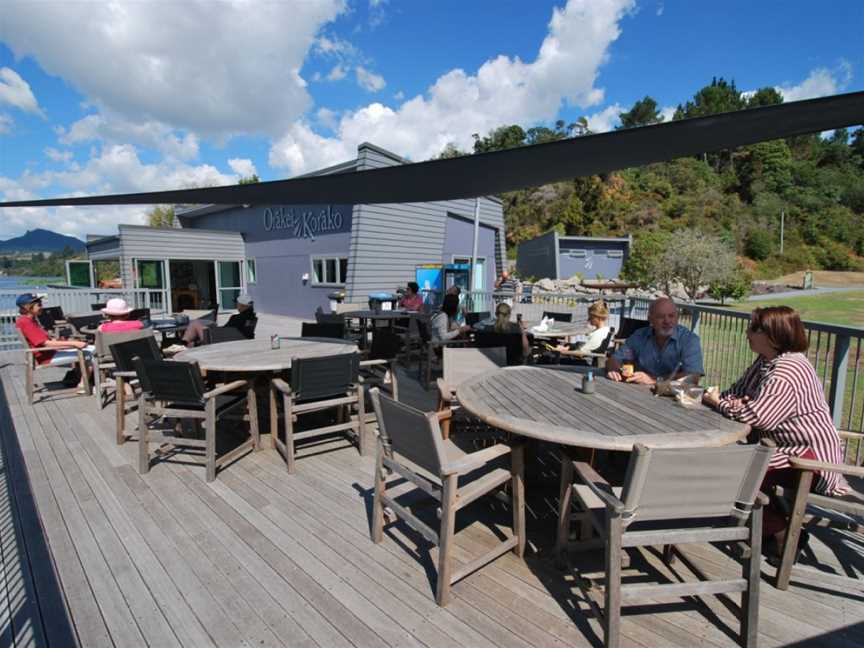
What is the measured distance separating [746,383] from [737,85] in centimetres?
7316

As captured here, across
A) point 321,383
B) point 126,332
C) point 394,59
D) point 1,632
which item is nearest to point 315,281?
point 394,59

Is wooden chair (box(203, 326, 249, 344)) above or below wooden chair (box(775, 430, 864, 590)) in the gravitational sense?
above

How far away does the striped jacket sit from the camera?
6.00 feet

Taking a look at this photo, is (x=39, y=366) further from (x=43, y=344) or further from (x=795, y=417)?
(x=795, y=417)

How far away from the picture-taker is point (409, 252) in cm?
1153

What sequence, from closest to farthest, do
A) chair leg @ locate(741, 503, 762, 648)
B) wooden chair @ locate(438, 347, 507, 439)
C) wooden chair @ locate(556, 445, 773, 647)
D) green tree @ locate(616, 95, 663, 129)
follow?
wooden chair @ locate(556, 445, 773, 647), chair leg @ locate(741, 503, 762, 648), wooden chair @ locate(438, 347, 507, 439), green tree @ locate(616, 95, 663, 129)

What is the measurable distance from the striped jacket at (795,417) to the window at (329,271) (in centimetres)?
933

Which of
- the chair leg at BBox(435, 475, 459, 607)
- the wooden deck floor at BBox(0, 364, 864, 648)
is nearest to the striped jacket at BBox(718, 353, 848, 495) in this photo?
the wooden deck floor at BBox(0, 364, 864, 648)

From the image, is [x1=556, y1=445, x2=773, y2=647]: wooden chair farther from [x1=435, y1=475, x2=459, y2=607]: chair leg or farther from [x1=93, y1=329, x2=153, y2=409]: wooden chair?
[x1=93, y1=329, x2=153, y2=409]: wooden chair

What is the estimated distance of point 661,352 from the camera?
2.75m

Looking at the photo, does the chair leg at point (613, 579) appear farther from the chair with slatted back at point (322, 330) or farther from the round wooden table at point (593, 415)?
the chair with slatted back at point (322, 330)

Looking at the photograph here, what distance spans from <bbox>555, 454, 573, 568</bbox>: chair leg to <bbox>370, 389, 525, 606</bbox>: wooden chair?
0.56 ft

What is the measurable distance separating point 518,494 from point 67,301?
406 inches

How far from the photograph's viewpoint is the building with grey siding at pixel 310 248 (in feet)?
34.2
